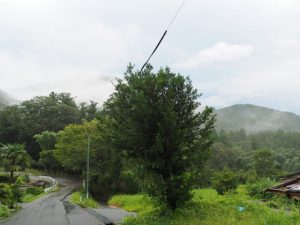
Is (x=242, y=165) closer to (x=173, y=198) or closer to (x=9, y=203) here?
(x=9, y=203)

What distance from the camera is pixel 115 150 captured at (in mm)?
21078

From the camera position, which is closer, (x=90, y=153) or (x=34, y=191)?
(x=90, y=153)

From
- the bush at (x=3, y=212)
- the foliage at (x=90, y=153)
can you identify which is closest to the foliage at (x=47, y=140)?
the foliage at (x=90, y=153)

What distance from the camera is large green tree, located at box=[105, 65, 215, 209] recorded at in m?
19.5

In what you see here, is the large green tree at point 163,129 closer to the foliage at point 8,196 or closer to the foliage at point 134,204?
the foliage at point 134,204

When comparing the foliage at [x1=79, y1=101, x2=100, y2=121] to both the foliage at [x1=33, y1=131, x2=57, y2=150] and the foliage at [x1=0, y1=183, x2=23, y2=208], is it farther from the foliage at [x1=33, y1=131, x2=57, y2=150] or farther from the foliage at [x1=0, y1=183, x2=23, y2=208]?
the foliage at [x1=0, y1=183, x2=23, y2=208]

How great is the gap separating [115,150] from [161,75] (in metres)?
4.49

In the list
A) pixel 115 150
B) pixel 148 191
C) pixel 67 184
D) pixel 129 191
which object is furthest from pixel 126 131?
pixel 67 184

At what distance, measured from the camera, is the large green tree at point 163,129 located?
19.5 meters

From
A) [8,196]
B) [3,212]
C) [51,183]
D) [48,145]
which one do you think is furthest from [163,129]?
[48,145]

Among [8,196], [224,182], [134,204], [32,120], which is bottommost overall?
[134,204]

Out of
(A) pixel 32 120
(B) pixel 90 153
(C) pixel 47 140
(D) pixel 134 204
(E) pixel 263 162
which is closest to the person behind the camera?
(D) pixel 134 204

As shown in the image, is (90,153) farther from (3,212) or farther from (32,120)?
(32,120)

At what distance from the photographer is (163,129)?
64.3ft
